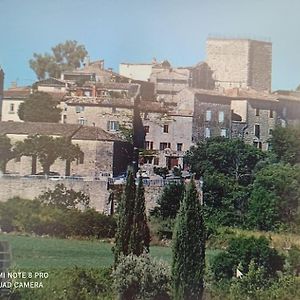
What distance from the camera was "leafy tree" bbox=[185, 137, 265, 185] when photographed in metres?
3.65

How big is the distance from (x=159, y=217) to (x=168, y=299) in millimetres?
319

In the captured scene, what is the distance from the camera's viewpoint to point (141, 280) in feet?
11.5

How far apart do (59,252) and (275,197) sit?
2.94ft

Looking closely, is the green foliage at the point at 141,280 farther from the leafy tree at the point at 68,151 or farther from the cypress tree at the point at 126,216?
the leafy tree at the point at 68,151

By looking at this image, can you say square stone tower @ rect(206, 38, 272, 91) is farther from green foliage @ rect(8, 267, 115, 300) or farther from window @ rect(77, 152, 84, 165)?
green foliage @ rect(8, 267, 115, 300)

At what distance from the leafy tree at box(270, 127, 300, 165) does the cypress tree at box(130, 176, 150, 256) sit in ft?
1.85

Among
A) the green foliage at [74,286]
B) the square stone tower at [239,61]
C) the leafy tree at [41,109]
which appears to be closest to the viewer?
the green foliage at [74,286]

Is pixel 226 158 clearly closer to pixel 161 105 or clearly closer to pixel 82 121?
pixel 161 105

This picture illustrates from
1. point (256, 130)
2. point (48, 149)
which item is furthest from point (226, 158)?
point (48, 149)

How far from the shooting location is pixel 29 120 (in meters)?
3.52

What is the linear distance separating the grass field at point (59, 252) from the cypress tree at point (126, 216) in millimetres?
47

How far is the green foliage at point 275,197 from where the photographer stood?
3.67 m

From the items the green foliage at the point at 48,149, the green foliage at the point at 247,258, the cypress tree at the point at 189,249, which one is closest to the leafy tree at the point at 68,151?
the green foliage at the point at 48,149

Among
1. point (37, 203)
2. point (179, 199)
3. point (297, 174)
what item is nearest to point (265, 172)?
point (297, 174)
